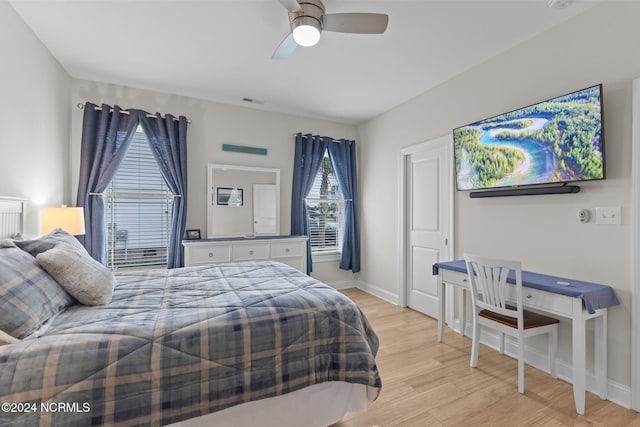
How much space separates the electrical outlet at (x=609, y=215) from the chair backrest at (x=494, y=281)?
2.15ft

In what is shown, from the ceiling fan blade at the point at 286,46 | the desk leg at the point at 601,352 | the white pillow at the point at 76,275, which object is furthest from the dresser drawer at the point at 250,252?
the desk leg at the point at 601,352

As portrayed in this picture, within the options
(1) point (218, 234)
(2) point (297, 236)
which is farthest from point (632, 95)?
(1) point (218, 234)

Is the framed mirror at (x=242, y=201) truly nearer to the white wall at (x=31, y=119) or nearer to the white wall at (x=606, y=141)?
the white wall at (x=31, y=119)

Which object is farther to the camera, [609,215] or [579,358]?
[609,215]

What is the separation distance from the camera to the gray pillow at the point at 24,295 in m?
1.12

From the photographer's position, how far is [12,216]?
202 centimetres

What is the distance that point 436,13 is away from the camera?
6.85 ft

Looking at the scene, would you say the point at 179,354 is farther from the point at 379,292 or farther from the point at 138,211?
the point at 379,292

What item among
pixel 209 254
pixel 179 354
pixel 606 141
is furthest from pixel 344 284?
pixel 179 354

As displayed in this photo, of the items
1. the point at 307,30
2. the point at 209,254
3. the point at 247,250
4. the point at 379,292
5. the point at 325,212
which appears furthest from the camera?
the point at 325,212

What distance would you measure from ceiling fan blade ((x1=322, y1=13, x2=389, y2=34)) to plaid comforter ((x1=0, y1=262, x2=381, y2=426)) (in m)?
1.76

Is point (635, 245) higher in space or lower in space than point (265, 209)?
lower

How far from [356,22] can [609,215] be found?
2168 mm

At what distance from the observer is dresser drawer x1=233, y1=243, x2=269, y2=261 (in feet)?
11.6
